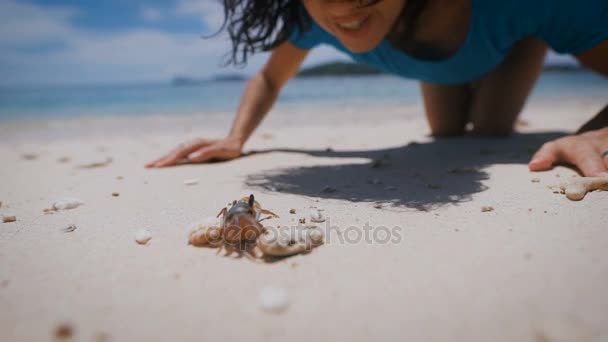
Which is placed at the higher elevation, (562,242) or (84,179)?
(562,242)

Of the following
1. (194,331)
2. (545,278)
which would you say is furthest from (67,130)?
(545,278)

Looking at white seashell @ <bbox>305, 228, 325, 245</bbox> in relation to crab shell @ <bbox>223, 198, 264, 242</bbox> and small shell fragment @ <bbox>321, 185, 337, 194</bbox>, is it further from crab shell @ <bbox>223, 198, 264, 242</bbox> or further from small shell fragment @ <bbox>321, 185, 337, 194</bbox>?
small shell fragment @ <bbox>321, 185, 337, 194</bbox>

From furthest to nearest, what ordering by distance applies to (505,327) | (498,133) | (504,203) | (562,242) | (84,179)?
(498,133)
(84,179)
(504,203)
(562,242)
(505,327)

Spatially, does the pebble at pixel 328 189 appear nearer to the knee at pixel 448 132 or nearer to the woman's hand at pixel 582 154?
the woman's hand at pixel 582 154

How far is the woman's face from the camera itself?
191 cm

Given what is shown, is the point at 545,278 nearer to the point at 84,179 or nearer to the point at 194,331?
the point at 194,331

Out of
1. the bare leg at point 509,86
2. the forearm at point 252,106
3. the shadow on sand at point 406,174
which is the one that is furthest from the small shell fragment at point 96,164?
the bare leg at point 509,86

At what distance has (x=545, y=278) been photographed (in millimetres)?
1034

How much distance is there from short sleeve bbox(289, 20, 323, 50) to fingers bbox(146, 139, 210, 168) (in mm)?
993

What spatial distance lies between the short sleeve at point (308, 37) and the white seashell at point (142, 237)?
1803 millimetres

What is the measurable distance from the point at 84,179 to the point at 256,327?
2.09 meters

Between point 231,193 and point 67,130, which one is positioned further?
point 67,130

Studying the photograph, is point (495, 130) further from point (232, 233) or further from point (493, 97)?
point (232, 233)

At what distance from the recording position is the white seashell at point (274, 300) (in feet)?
3.17
